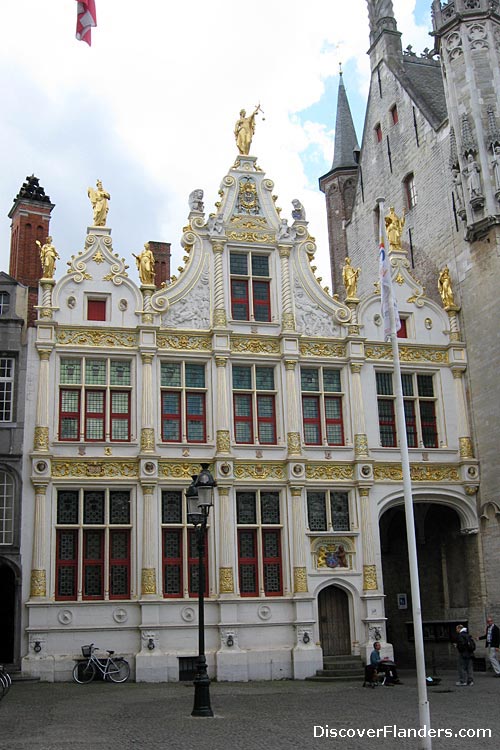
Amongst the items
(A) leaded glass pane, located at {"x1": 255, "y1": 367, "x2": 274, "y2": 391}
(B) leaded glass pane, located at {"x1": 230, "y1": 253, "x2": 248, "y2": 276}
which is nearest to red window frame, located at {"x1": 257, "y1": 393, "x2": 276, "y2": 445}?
(A) leaded glass pane, located at {"x1": 255, "y1": 367, "x2": 274, "y2": 391}

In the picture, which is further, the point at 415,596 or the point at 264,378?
the point at 264,378

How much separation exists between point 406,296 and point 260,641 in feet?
39.7

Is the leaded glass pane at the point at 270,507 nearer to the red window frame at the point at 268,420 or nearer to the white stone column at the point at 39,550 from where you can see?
the red window frame at the point at 268,420

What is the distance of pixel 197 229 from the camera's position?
89.8ft

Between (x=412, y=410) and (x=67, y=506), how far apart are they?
36.7 ft

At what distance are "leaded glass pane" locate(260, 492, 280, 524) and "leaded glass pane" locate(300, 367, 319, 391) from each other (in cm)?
347

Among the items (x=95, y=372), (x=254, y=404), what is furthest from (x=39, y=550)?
(x=254, y=404)

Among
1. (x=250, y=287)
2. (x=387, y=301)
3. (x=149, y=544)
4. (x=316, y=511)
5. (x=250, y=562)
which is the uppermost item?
(x=250, y=287)

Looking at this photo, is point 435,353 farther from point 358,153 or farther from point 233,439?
point 358,153

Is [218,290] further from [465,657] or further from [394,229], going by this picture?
[465,657]

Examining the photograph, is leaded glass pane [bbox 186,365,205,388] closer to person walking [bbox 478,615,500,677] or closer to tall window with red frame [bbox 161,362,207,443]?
tall window with red frame [bbox 161,362,207,443]

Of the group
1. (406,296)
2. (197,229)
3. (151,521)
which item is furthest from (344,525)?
(197,229)

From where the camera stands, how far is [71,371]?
2523cm

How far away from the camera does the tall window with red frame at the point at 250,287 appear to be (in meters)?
27.2
